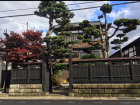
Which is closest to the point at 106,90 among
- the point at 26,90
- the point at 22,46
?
Answer: the point at 26,90

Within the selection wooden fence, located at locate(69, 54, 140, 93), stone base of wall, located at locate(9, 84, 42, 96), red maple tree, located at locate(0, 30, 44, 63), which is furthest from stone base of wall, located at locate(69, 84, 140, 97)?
red maple tree, located at locate(0, 30, 44, 63)

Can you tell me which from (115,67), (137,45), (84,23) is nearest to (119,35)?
(137,45)

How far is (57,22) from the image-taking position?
1334 cm

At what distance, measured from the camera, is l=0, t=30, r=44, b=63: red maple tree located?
466 inches

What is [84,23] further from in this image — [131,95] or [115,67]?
[131,95]

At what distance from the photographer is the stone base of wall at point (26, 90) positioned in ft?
38.1

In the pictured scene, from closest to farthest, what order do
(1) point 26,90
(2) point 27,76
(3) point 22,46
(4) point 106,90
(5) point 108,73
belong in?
(4) point 106,90, (5) point 108,73, (1) point 26,90, (2) point 27,76, (3) point 22,46

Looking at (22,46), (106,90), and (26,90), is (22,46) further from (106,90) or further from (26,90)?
(106,90)

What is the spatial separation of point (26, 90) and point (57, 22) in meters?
7.51

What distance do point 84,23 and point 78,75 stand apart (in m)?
7.99

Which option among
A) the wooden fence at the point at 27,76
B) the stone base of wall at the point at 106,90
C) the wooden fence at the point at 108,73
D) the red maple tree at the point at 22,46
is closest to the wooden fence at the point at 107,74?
the wooden fence at the point at 108,73

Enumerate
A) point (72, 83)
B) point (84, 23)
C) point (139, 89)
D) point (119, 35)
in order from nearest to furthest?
point (139, 89), point (72, 83), point (84, 23), point (119, 35)

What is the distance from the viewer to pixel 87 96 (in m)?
11.0

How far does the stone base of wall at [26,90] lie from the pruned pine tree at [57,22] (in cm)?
338
